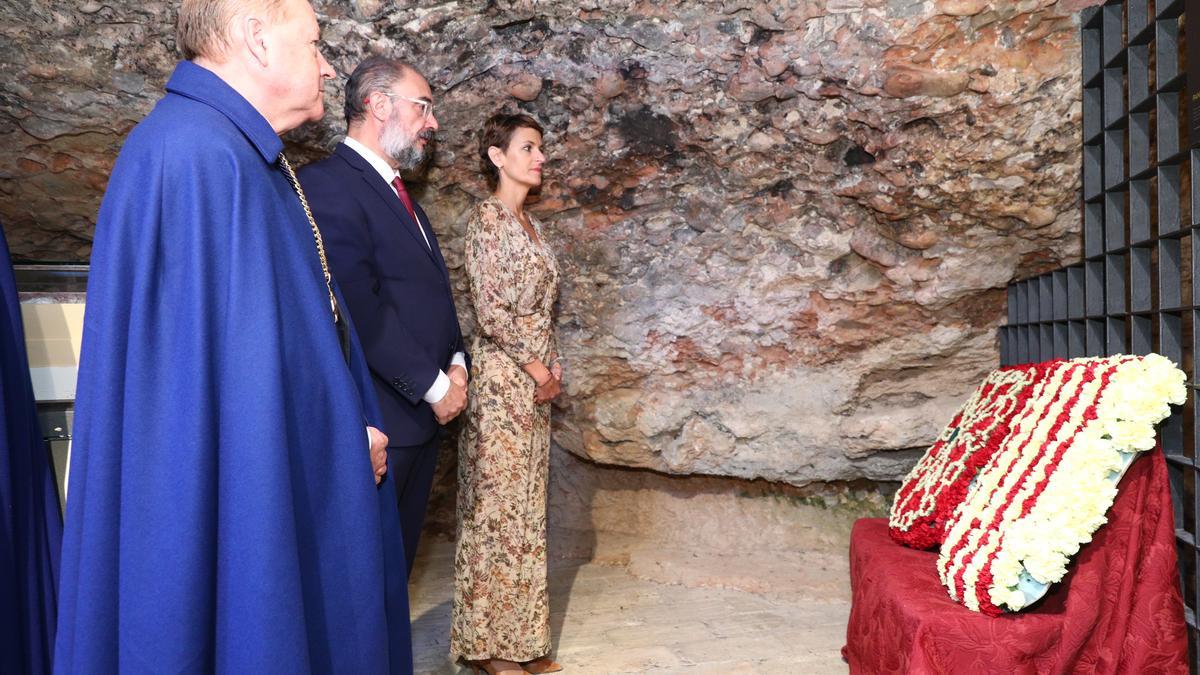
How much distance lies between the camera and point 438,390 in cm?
250

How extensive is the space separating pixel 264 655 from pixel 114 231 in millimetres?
731

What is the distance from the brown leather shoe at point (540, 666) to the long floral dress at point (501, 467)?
51 mm

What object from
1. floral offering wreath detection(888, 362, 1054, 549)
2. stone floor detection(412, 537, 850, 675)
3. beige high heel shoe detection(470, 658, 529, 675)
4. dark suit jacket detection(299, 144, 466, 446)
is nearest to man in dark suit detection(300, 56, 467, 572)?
dark suit jacket detection(299, 144, 466, 446)

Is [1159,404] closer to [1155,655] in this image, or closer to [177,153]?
[1155,655]

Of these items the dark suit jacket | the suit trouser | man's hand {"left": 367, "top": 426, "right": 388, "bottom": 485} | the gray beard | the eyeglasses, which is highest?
the eyeglasses

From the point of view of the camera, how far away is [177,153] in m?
1.44

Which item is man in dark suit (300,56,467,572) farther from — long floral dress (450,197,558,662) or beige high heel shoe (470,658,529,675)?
beige high heel shoe (470,658,529,675)

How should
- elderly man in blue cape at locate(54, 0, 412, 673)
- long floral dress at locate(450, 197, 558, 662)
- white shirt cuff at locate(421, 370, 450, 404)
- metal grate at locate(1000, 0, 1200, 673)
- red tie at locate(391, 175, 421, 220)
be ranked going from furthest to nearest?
1. long floral dress at locate(450, 197, 558, 662)
2. red tie at locate(391, 175, 421, 220)
3. white shirt cuff at locate(421, 370, 450, 404)
4. metal grate at locate(1000, 0, 1200, 673)
5. elderly man in blue cape at locate(54, 0, 412, 673)

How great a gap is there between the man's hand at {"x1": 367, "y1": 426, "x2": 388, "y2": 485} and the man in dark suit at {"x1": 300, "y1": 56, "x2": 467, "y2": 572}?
0.63 m

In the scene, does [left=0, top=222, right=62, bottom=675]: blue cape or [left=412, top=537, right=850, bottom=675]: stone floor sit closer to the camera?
[left=0, top=222, right=62, bottom=675]: blue cape

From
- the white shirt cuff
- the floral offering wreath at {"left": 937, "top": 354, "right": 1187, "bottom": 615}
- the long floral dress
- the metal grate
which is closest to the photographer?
the floral offering wreath at {"left": 937, "top": 354, "right": 1187, "bottom": 615}

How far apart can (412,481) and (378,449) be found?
853 mm

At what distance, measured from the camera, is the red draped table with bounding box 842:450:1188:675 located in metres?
1.91

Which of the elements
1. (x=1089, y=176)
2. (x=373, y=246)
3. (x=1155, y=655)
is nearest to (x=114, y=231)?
(x=373, y=246)
